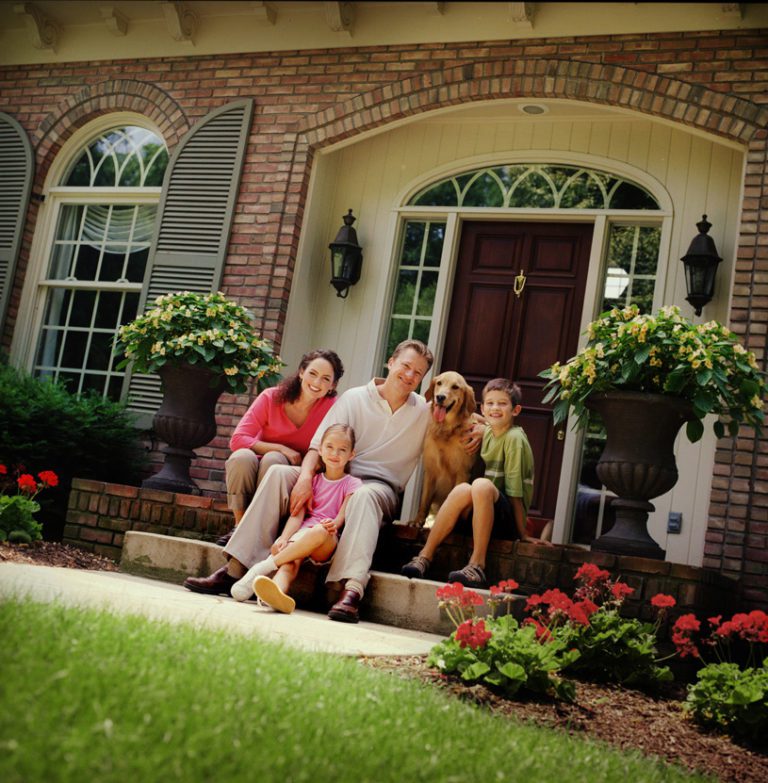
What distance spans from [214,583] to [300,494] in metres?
0.54

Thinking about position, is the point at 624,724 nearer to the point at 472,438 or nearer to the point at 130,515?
the point at 472,438

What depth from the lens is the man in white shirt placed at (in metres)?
4.01

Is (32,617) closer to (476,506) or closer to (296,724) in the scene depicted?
(296,724)

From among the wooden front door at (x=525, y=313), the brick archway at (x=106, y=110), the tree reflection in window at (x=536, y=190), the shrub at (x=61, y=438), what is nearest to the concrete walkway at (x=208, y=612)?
the shrub at (x=61, y=438)

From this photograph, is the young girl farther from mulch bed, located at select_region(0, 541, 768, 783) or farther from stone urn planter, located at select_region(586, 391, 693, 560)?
stone urn planter, located at select_region(586, 391, 693, 560)

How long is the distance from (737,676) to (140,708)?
7.34 ft

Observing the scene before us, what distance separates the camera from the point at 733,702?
312cm

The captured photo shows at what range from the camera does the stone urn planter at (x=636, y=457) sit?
4395 millimetres

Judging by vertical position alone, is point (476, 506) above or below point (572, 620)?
above

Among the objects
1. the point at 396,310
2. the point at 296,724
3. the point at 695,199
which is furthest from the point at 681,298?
the point at 296,724

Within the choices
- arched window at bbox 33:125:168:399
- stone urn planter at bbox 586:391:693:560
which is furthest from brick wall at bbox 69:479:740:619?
arched window at bbox 33:125:168:399

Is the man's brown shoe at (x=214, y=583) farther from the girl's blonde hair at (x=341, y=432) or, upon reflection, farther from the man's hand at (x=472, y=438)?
the man's hand at (x=472, y=438)

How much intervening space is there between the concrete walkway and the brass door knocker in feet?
11.1

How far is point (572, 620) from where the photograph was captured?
3.61 m
